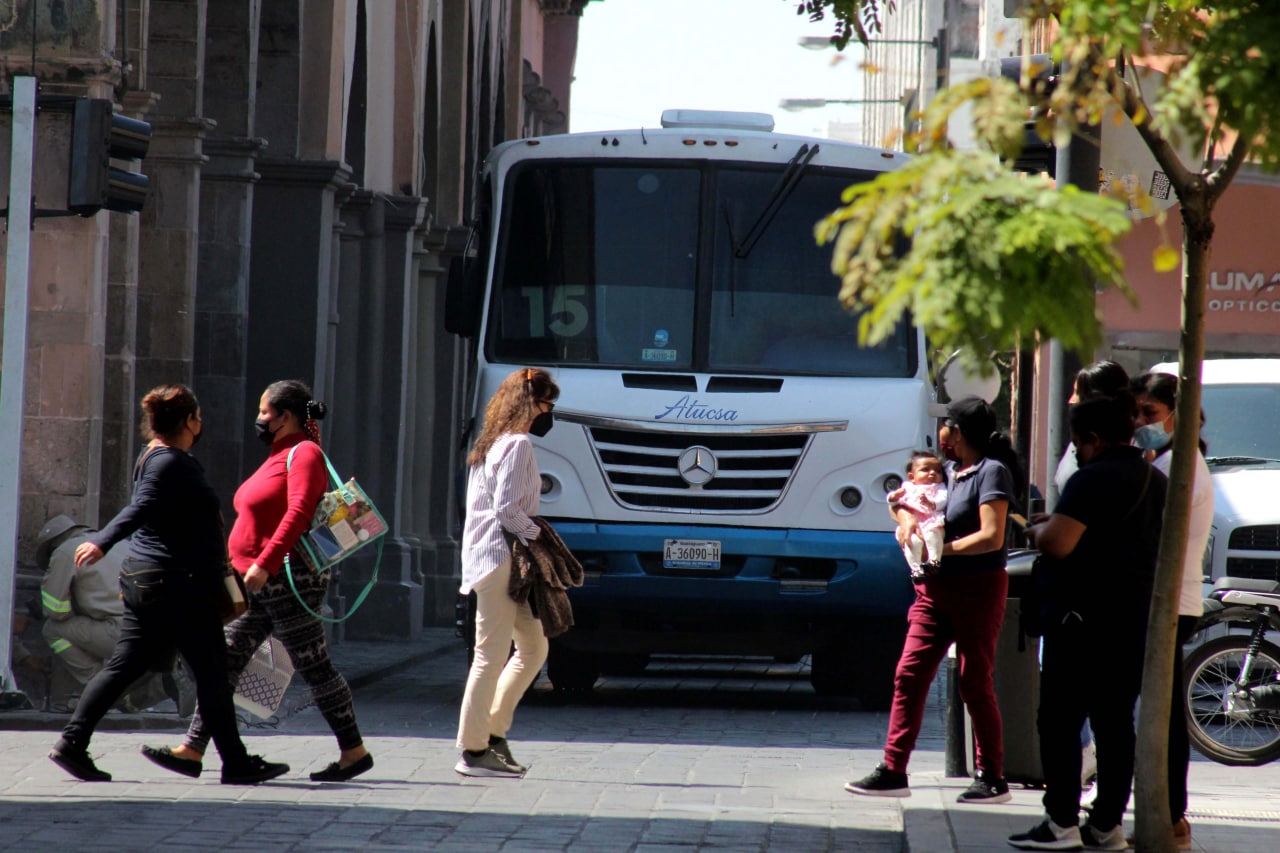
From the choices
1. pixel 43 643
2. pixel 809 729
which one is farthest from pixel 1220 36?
pixel 43 643

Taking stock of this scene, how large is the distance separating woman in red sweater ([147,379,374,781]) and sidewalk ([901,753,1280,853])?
2373mm

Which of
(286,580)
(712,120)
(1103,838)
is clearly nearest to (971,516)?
(1103,838)

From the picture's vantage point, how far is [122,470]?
46.3ft

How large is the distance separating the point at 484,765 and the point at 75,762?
171 centimetres

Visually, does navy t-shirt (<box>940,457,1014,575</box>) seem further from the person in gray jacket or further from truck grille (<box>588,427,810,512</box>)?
the person in gray jacket

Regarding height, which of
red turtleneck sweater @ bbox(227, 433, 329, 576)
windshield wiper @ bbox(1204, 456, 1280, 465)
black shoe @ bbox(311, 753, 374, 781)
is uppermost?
windshield wiper @ bbox(1204, 456, 1280, 465)

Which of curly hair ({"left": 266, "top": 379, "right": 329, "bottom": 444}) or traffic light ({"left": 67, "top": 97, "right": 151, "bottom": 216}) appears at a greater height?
traffic light ({"left": 67, "top": 97, "right": 151, "bottom": 216})

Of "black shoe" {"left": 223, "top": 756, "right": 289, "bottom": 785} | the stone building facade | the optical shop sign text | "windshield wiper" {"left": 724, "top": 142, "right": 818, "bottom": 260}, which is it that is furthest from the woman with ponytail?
the optical shop sign text

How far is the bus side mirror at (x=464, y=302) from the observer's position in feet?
42.9

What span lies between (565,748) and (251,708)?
1884mm

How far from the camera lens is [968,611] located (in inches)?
341

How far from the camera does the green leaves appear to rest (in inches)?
195

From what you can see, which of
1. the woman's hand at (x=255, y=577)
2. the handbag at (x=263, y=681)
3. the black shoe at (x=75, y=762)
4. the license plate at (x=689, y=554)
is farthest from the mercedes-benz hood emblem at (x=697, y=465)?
the black shoe at (x=75, y=762)

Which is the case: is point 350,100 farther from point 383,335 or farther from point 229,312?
point 229,312
